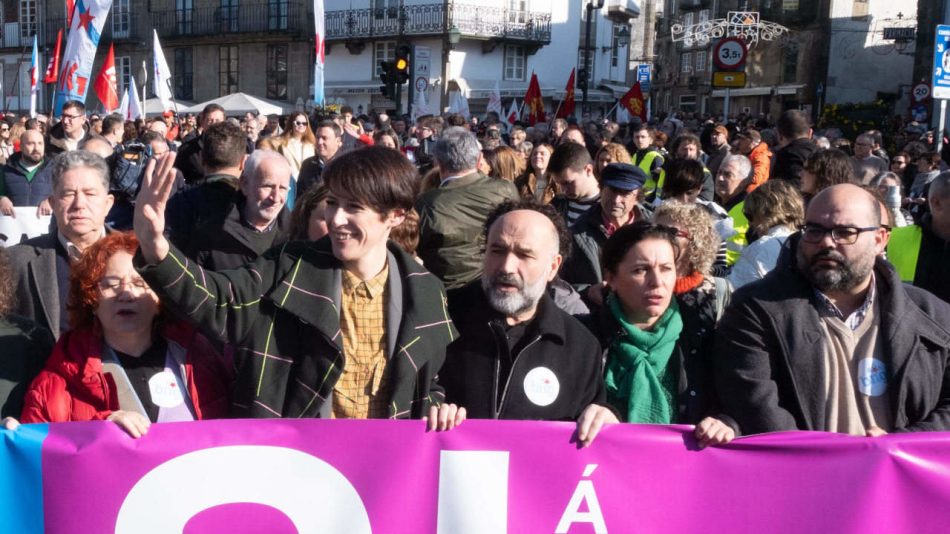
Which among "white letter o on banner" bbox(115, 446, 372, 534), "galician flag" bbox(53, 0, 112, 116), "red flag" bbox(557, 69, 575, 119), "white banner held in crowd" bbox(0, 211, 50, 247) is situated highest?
"galician flag" bbox(53, 0, 112, 116)

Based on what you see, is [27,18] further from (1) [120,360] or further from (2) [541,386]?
(2) [541,386]

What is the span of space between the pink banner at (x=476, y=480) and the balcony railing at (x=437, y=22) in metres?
37.6

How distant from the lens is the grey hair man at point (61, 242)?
→ 393 centimetres

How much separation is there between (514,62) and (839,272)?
131ft

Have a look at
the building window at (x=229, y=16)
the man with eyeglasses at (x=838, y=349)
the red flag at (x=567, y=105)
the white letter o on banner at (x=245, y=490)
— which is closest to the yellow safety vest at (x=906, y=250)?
the man with eyeglasses at (x=838, y=349)

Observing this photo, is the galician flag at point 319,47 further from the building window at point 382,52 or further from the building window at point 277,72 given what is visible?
the building window at point 277,72

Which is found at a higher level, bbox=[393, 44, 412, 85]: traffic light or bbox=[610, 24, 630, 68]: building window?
bbox=[610, 24, 630, 68]: building window

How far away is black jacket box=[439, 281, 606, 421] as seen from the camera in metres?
3.39

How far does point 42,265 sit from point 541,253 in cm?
196

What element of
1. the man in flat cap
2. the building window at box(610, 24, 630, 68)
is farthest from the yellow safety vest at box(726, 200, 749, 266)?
the building window at box(610, 24, 630, 68)

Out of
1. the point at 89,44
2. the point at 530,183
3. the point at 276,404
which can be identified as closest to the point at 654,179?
the point at 530,183

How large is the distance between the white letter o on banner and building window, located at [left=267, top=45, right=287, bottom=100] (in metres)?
41.0

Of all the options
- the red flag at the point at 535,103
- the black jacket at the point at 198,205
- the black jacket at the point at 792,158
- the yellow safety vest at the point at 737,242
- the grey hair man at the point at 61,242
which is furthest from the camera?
the red flag at the point at 535,103

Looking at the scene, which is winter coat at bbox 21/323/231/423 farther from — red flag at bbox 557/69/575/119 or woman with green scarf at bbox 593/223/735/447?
red flag at bbox 557/69/575/119
